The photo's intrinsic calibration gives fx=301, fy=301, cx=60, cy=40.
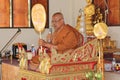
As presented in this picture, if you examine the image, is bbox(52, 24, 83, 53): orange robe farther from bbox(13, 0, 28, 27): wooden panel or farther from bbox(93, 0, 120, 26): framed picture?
bbox(13, 0, 28, 27): wooden panel

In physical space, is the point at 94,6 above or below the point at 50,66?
above

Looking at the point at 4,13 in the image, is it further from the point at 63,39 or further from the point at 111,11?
the point at 63,39

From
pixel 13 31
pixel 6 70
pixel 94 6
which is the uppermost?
pixel 94 6

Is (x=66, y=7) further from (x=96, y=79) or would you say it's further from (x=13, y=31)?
(x=96, y=79)

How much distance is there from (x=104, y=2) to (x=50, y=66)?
286cm

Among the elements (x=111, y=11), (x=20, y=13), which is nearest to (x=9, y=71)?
(x=20, y=13)

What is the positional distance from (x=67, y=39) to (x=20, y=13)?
263 cm

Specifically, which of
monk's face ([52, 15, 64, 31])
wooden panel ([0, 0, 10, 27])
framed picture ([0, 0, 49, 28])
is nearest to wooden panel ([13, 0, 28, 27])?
framed picture ([0, 0, 49, 28])

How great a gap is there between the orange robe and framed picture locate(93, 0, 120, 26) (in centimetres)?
216

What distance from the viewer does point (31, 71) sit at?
2.92 m

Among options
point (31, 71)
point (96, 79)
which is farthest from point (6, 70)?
point (96, 79)

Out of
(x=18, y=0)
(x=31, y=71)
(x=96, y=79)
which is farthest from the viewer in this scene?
(x=18, y=0)

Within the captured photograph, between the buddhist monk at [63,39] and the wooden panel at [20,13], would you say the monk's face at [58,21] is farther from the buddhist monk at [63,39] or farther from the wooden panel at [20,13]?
the wooden panel at [20,13]

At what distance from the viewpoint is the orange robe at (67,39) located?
9.61 ft
